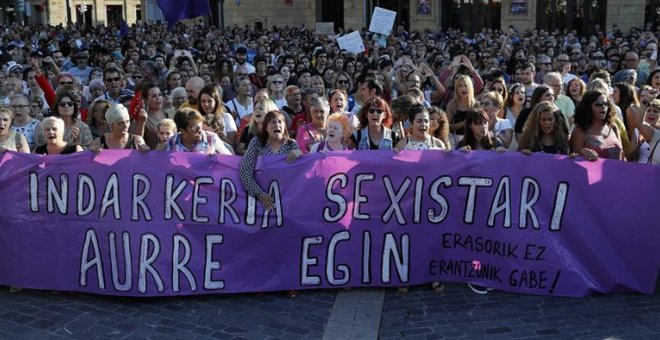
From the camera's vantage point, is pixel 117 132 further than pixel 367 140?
No

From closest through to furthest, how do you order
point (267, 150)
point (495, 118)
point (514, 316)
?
point (514, 316) < point (267, 150) < point (495, 118)

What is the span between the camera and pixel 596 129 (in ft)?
20.5

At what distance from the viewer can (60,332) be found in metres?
5.19

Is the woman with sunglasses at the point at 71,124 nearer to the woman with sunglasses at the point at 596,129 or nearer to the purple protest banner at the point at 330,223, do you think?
the purple protest banner at the point at 330,223

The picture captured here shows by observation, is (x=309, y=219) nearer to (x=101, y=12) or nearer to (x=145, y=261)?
(x=145, y=261)

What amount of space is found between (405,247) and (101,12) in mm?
56358

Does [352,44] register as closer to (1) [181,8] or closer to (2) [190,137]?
(1) [181,8]

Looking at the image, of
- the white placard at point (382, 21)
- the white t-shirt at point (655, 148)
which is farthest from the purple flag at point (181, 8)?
the white t-shirt at point (655, 148)

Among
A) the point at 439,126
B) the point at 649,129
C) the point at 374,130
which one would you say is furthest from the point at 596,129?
the point at 374,130

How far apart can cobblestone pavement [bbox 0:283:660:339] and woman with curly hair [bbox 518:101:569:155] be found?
1.17 metres

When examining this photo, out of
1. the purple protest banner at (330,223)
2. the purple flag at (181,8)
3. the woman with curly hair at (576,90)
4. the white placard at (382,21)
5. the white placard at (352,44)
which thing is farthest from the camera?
the white placard at (382,21)

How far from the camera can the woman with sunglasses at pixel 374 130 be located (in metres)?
6.39

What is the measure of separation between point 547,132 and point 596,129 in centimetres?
48

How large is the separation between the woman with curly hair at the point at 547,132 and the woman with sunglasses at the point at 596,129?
0.22 meters
